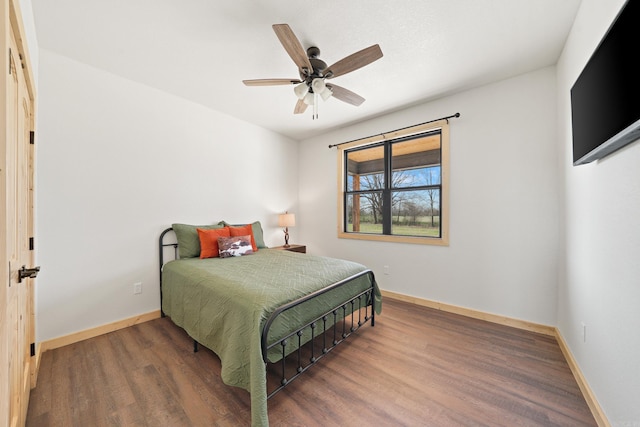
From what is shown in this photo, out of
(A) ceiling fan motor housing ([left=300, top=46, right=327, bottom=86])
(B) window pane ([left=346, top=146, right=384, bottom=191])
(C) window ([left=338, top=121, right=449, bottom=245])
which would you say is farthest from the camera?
(B) window pane ([left=346, top=146, right=384, bottom=191])

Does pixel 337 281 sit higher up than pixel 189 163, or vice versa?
pixel 189 163

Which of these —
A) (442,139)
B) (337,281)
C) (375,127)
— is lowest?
(337,281)

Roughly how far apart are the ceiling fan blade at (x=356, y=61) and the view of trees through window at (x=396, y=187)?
5.88ft

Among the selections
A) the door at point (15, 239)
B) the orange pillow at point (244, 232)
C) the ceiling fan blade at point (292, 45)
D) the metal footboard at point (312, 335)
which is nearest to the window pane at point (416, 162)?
the metal footboard at point (312, 335)

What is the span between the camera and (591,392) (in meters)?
1.53

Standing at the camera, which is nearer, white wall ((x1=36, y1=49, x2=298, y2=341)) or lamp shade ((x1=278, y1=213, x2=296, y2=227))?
white wall ((x1=36, y1=49, x2=298, y2=341))

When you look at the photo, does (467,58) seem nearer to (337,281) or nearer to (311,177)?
(337,281)

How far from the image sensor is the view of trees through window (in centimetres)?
326

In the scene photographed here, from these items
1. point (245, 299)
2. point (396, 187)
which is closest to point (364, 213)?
point (396, 187)

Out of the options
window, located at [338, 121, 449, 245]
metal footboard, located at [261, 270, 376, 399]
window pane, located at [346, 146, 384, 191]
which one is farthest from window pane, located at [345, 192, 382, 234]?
metal footboard, located at [261, 270, 376, 399]

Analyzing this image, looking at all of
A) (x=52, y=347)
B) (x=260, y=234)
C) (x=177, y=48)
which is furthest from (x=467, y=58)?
(x=52, y=347)

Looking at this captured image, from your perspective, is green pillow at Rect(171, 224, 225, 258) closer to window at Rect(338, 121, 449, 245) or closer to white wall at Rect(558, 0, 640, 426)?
window at Rect(338, 121, 449, 245)

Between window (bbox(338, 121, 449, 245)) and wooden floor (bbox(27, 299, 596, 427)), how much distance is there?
4.48 feet

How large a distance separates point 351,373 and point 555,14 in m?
3.15
